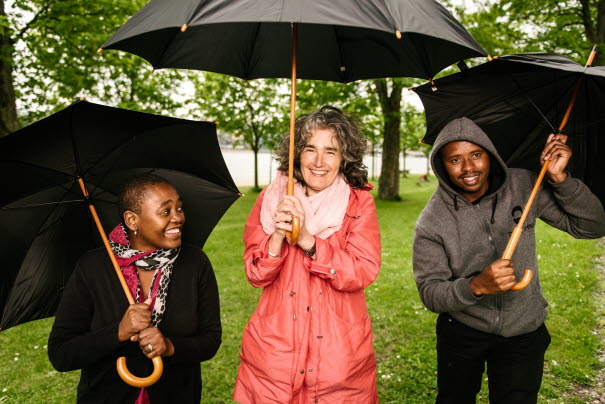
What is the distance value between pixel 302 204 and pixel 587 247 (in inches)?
392

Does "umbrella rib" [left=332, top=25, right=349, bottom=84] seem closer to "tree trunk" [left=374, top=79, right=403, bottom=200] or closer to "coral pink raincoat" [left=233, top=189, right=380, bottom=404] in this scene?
"coral pink raincoat" [left=233, top=189, right=380, bottom=404]

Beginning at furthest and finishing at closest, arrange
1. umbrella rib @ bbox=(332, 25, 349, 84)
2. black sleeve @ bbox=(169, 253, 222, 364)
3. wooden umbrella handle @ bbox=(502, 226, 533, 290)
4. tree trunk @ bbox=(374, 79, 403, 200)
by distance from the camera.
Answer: tree trunk @ bbox=(374, 79, 403, 200)
umbrella rib @ bbox=(332, 25, 349, 84)
black sleeve @ bbox=(169, 253, 222, 364)
wooden umbrella handle @ bbox=(502, 226, 533, 290)

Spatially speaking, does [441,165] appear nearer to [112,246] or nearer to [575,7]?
[112,246]

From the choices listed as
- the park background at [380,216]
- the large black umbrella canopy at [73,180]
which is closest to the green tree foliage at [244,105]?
the park background at [380,216]

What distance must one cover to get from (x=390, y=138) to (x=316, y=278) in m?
19.5

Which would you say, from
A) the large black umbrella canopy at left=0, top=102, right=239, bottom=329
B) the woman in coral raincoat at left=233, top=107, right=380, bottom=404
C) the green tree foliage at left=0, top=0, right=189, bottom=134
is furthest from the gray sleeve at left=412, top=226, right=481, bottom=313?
the green tree foliage at left=0, top=0, right=189, bottom=134

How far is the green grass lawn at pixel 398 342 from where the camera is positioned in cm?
459

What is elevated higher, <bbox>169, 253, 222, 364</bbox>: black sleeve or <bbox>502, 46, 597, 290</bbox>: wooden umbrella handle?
<bbox>502, 46, 597, 290</bbox>: wooden umbrella handle

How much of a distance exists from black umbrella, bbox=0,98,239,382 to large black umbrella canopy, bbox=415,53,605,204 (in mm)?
1601

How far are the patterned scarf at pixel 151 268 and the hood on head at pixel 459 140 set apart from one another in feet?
5.68

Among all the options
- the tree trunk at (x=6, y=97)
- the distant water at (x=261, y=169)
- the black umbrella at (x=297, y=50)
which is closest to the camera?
the black umbrella at (x=297, y=50)

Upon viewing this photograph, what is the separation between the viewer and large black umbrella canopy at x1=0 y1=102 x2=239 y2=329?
7.72ft

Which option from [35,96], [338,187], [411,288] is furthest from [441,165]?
[35,96]

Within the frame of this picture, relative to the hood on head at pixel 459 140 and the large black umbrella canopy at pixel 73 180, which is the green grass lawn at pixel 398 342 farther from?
the hood on head at pixel 459 140
